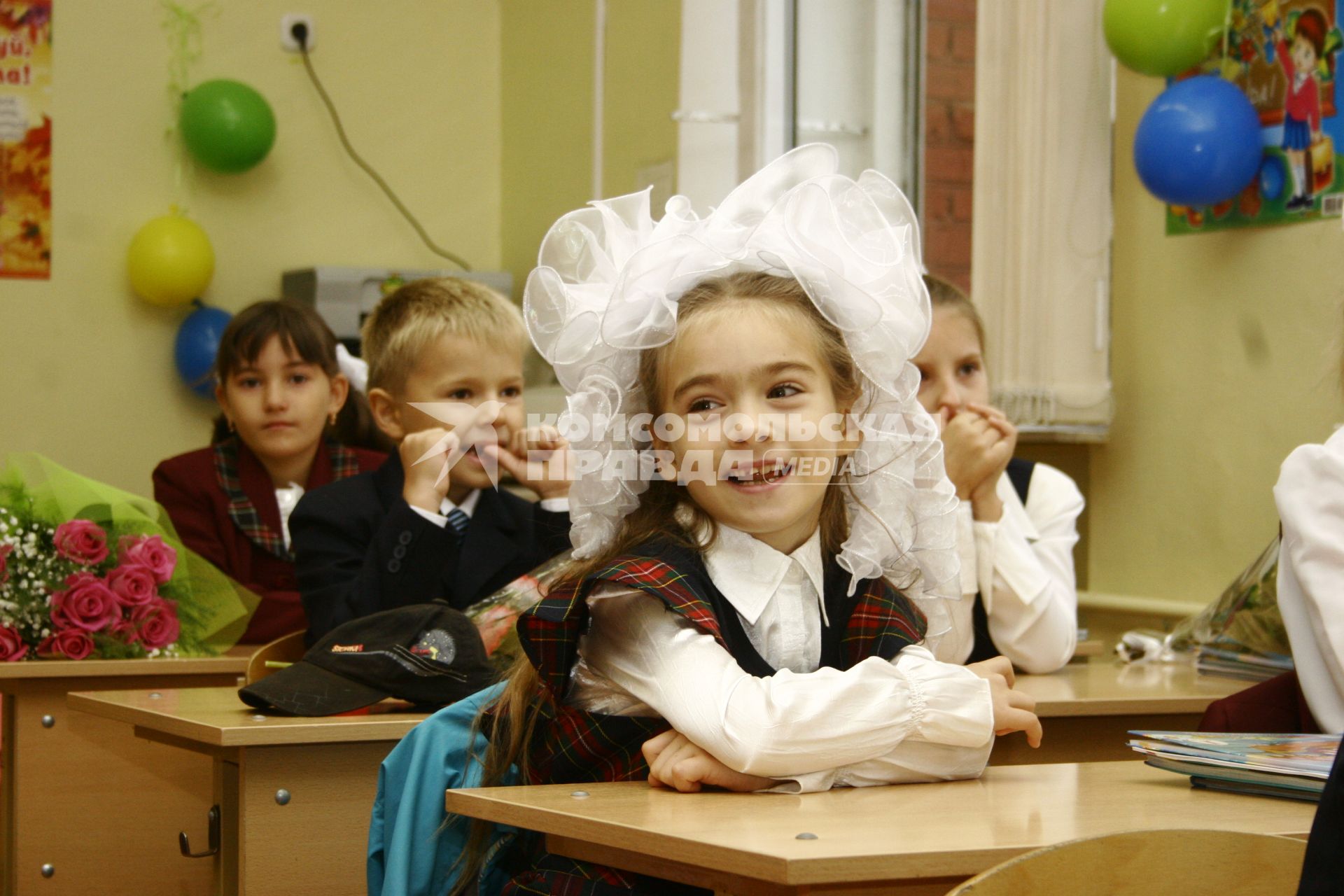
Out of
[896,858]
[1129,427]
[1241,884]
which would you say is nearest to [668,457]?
[896,858]

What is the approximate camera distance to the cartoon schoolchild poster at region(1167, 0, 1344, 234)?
3.12 meters

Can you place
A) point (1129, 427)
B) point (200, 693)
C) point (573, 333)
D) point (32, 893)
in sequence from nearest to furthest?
point (573, 333)
point (200, 693)
point (32, 893)
point (1129, 427)

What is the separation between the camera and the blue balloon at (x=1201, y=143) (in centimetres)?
317

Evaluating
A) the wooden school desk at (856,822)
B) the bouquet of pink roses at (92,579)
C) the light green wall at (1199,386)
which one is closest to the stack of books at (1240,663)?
the light green wall at (1199,386)

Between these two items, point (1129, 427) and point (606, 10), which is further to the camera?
point (606, 10)

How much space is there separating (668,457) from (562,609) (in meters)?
0.27

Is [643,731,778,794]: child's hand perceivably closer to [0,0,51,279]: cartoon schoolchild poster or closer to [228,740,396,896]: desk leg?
[228,740,396,896]: desk leg

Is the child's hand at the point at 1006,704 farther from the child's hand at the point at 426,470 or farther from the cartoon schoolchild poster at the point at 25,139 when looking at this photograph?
the cartoon schoolchild poster at the point at 25,139

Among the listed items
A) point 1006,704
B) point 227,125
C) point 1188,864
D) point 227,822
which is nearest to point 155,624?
point 227,822

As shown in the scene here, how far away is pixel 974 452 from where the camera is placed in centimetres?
239

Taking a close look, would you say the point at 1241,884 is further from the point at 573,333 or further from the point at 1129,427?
the point at 1129,427

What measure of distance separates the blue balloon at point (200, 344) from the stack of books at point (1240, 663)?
3.38 m

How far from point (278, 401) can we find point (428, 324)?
70 cm

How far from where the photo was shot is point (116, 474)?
16.6 ft
